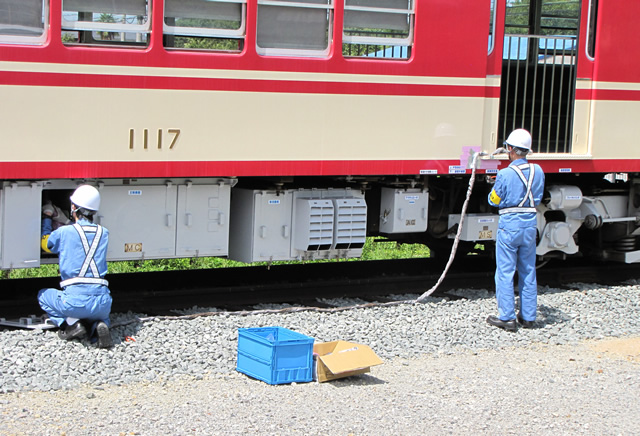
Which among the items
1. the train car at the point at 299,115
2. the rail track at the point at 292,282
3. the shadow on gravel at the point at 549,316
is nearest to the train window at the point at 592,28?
the train car at the point at 299,115

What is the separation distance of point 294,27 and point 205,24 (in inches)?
32.9

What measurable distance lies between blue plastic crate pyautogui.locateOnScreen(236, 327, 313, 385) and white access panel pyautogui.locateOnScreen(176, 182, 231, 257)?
1900mm

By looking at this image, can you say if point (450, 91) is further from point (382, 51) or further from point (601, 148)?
point (601, 148)

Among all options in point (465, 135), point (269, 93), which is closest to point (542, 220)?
point (465, 135)

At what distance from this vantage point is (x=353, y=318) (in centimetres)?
801

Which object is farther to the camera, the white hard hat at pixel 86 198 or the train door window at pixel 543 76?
the train door window at pixel 543 76

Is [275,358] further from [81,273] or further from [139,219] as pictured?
[139,219]

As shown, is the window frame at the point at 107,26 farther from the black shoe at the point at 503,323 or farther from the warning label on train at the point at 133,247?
the black shoe at the point at 503,323

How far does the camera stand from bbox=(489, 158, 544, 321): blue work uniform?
A: 7980mm

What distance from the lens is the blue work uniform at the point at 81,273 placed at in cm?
664

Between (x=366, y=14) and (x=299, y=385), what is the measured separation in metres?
3.71

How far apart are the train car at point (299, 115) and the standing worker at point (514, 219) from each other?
32.2 inches

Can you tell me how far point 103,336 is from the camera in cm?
664

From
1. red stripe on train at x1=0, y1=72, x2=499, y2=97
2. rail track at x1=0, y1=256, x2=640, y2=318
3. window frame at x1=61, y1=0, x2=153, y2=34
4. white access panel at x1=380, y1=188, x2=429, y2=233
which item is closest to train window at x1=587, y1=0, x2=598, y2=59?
red stripe on train at x1=0, y1=72, x2=499, y2=97
